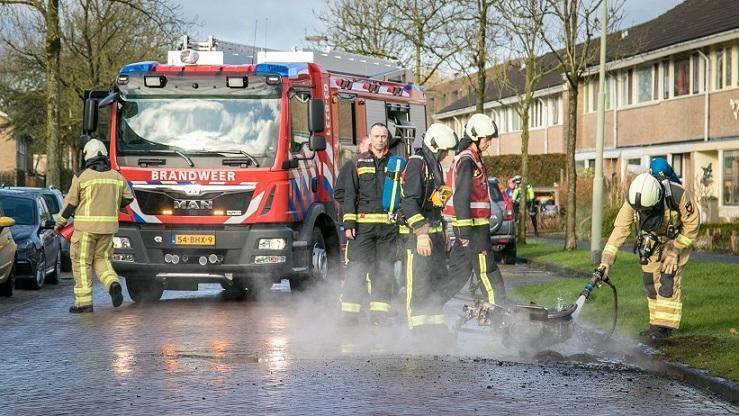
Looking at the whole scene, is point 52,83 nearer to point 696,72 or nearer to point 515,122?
point 696,72

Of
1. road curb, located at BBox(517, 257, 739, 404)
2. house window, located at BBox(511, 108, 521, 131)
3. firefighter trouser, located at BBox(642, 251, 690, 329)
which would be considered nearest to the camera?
road curb, located at BBox(517, 257, 739, 404)

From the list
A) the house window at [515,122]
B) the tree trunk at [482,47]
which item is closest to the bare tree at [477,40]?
the tree trunk at [482,47]

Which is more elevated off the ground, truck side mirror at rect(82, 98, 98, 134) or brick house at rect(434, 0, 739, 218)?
brick house at rect(434, 0, 739, 218)

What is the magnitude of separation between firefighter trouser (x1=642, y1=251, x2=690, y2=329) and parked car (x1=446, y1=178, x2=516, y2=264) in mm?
12628

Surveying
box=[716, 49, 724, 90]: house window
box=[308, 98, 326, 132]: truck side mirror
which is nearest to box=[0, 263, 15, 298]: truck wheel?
box=[308, 98, 326, 132]: truck side mirror

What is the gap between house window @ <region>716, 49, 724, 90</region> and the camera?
34781 millimetres

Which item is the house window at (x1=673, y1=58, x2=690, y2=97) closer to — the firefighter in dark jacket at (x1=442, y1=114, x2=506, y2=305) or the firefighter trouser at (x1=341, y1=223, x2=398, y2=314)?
the firefighter trouser at (x1=341, y1=223, x2=398, y2=314)

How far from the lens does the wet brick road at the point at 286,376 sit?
8.09 meters

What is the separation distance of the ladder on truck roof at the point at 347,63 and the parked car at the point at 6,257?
13.1 ft

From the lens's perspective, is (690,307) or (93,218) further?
(93,218)

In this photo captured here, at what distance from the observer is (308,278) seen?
51.9 feet

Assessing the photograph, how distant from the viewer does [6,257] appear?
55.2ft

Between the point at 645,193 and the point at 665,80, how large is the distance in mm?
29072

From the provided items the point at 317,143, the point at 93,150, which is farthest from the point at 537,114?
the point at 93,150
